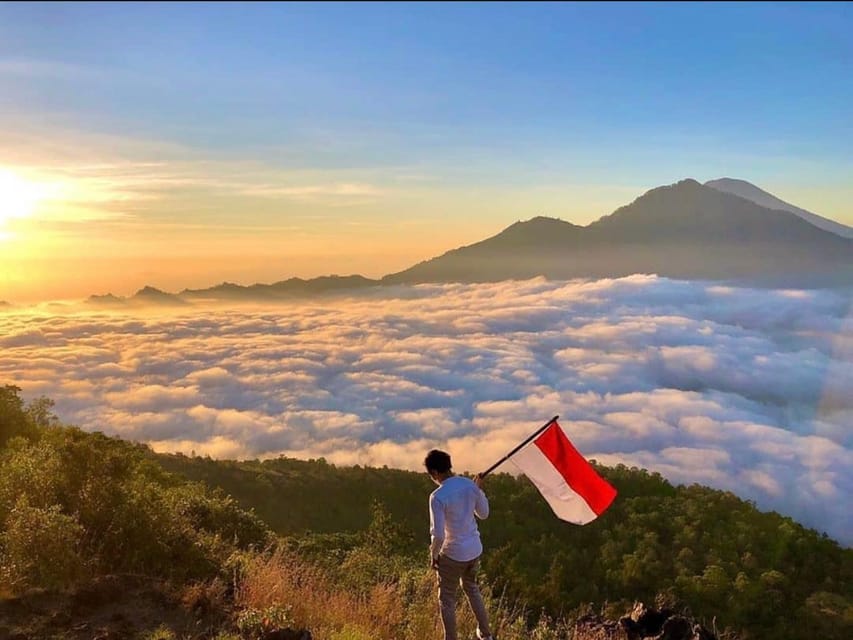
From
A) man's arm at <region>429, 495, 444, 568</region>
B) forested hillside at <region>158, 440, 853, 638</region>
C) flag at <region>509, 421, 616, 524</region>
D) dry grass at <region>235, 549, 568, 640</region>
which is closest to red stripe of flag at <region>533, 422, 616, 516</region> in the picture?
flag at <region>509, 421, 616, 524</region>

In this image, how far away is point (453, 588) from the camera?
27.3ft

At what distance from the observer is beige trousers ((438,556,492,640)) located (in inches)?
323

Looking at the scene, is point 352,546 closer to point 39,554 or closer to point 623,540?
point 39,554

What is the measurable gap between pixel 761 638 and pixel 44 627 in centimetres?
5967

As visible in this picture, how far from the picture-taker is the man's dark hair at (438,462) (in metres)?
8.06

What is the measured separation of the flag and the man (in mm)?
2098

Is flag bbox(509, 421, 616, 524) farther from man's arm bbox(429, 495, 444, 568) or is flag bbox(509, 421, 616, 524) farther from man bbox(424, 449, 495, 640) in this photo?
man's arm bbox(429, 495, 444, 568)

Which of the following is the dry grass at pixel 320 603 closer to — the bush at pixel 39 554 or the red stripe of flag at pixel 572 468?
the bush at pixel 39 554

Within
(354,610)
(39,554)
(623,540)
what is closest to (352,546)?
(39,554)

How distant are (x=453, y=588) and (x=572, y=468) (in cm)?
274

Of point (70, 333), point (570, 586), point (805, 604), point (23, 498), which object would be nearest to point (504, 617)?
point (23, 498)

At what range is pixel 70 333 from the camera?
15012 centimetres

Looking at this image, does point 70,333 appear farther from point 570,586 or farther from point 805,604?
point 805,604

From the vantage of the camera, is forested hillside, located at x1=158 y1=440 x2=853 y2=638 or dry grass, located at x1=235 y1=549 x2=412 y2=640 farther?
forested hillside, located at x1=158 y1=440 x2=853 y2=638
